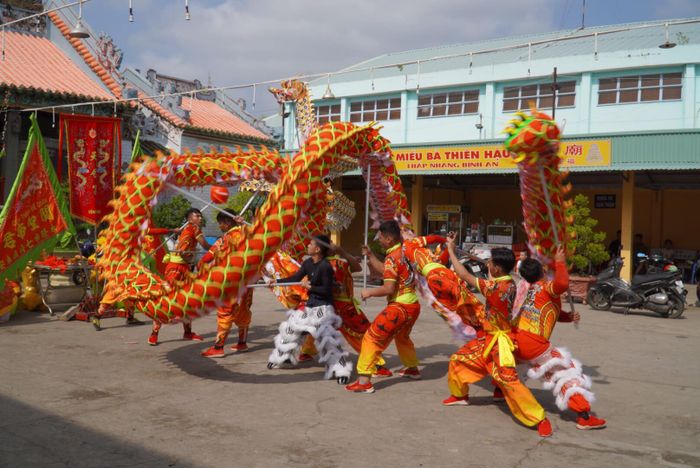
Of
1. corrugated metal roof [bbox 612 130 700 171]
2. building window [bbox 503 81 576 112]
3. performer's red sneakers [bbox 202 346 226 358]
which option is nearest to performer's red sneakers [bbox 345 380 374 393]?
performer's red sneakers [bbox 202 346 226 358]

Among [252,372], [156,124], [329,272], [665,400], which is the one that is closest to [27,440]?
[252,372]

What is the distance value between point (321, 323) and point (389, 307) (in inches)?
28.9

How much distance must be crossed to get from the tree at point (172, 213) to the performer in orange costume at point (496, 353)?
12.6m

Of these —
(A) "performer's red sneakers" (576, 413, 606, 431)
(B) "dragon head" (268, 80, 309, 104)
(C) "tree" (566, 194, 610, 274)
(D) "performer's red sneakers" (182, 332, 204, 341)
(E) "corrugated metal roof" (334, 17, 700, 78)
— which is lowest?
(D) "performer's red sneakers" (182, 332, 204, 341)

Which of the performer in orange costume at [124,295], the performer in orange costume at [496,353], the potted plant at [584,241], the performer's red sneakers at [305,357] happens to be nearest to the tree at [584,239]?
the potted plant at [584,241]

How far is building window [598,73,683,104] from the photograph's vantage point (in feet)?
52.9

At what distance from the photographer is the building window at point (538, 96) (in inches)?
693

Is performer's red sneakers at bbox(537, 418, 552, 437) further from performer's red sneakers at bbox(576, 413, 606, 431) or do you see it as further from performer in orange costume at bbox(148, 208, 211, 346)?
performer in orange costume at bbox(148, 208, 211, 346)

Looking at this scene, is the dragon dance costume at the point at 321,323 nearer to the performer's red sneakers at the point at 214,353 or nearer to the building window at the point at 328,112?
the performer's red sneakers at the point at 214,353

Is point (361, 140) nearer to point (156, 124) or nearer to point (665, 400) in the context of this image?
point (665, 400)

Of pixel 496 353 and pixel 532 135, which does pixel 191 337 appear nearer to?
pixel 496 353

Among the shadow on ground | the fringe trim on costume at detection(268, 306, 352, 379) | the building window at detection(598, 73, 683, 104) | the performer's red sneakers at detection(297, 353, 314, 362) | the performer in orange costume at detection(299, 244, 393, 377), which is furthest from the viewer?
the building window at detection(598, 73, 683, 104)

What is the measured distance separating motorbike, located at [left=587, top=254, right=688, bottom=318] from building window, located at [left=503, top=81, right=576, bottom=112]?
23.6ft

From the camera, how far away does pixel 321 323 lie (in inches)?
242
